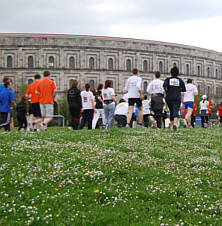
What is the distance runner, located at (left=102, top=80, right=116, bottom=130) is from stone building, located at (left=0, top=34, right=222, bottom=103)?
56.9m

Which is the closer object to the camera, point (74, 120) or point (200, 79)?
point (74, 120)

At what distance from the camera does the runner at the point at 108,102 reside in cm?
1686

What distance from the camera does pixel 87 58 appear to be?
250 feet

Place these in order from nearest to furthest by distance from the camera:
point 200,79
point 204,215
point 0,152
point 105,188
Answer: point 204,215, point 105,188, point 0,152, point 200,79

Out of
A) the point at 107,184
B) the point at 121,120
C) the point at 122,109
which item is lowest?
the point at 107,184

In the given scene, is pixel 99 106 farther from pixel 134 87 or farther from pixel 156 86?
pixel 156 86

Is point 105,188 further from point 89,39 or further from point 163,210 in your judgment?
point 89,39

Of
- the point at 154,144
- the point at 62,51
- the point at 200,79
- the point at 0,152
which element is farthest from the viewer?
the point at 200,79

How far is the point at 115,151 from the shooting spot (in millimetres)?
8594

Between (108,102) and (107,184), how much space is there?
11071 mm

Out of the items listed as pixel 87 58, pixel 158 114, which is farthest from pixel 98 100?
pixel 87 58

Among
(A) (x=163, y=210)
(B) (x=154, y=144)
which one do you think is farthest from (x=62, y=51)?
(A) (x=163, y=210)

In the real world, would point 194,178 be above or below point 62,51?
below

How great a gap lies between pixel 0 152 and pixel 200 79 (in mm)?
82960
